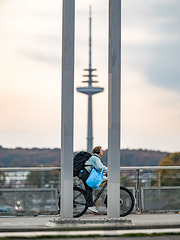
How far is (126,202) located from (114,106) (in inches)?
107

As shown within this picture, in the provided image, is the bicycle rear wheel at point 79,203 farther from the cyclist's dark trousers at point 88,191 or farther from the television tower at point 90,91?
the television tower at point 90,91

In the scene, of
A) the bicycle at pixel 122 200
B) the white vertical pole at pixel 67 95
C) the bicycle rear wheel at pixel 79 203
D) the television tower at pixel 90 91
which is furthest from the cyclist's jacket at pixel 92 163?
the television tower at pixel 90 91

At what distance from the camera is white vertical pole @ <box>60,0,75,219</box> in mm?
10781

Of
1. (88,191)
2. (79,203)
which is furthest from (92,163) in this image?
(79,203)

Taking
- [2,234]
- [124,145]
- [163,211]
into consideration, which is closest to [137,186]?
[163,211]

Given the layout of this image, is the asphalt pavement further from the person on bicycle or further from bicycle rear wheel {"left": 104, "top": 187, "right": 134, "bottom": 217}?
bicycle rear wheel {"left": 104, "top": 187, "right": 134, "bottom": 217}

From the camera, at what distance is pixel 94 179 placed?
482 inches

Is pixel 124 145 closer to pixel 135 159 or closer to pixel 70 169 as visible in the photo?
pixel 135 159

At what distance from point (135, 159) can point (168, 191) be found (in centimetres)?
10134

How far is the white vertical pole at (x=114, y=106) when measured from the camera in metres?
11.0

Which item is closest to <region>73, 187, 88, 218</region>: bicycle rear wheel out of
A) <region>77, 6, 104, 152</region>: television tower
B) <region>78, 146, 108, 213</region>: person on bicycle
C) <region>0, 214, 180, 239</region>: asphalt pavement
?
<region>78, 146, 108, 213</region>: person on bicycle

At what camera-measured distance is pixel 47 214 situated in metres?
13.6

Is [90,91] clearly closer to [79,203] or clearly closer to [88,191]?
[79,203]

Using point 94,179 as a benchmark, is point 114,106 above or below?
above
